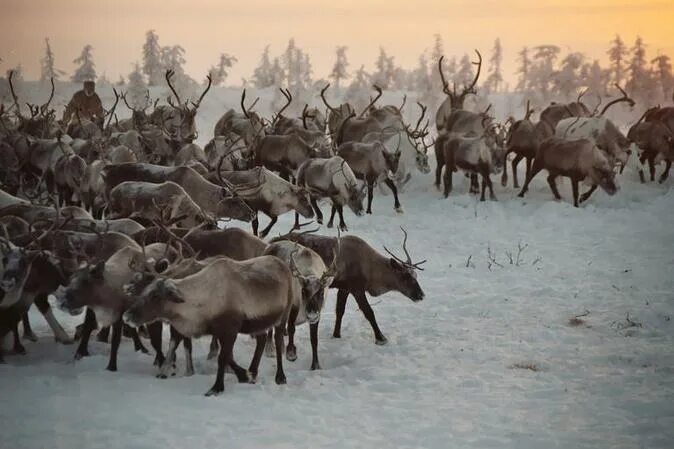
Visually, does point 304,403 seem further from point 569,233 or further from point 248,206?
point 569,233

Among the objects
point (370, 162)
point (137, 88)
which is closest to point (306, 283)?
point (370, 162)

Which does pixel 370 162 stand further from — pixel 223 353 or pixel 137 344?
pixel 223 353

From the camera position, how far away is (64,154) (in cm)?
1409

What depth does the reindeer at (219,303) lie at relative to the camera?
6.59m

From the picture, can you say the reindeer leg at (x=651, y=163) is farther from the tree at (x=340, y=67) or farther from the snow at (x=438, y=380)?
the tree at (x=340, y=67)

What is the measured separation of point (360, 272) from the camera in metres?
8.59

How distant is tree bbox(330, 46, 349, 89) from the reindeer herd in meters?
43.1

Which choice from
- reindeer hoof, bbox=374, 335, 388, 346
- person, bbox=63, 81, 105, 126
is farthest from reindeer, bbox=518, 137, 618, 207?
person, bbox=63, 81, 105, 126

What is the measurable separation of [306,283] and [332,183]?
658 centimetres

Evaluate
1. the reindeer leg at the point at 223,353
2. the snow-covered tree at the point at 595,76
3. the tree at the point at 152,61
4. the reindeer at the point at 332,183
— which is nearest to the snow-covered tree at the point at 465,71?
the snow-covered tree at the point at 595,76

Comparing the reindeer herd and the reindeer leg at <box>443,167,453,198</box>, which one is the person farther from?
the reindeer leg at <box>443,167,453,198</box>

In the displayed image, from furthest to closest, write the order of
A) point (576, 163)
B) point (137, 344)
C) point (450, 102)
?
point (450, 102), point (576, 163), point (137, 344)

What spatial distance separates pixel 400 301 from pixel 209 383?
409 cm

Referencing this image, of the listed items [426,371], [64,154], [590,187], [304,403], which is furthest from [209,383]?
[590,187]
